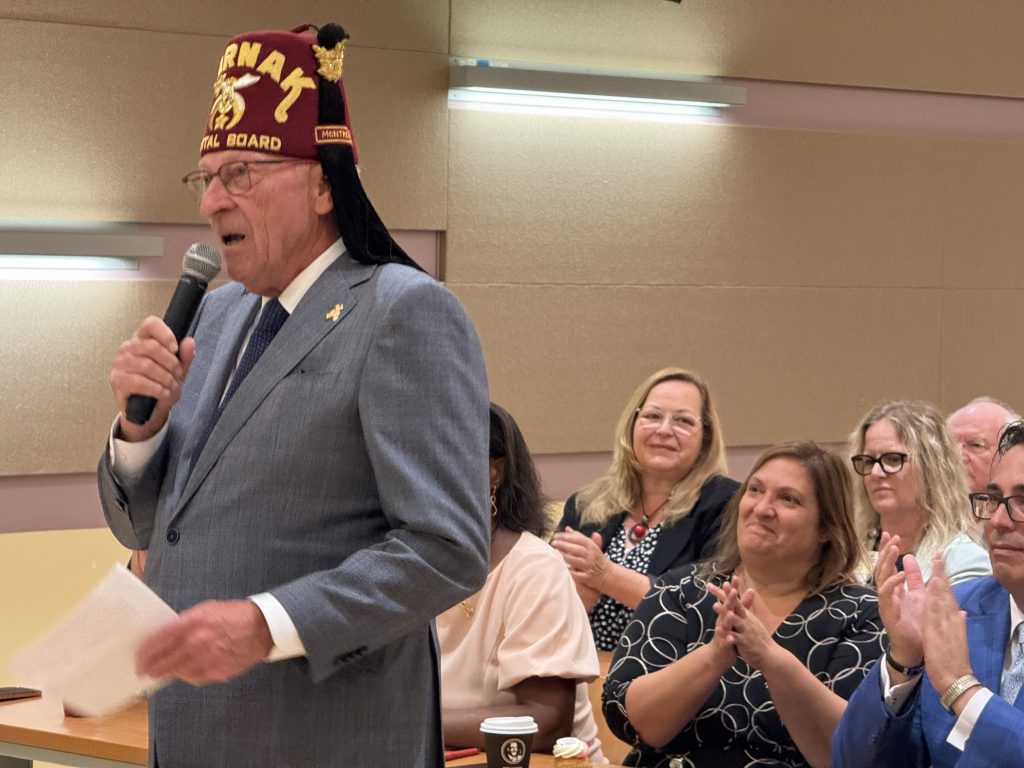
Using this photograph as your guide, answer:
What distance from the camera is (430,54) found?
5133 millimetres

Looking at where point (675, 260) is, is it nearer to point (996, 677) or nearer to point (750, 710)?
point (750, 710)

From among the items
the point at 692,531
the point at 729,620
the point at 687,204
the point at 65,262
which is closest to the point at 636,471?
the point at 692,531

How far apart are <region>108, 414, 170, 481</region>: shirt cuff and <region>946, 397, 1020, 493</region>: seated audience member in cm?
370

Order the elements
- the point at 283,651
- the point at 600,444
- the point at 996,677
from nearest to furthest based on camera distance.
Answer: the point at 283,651 → the point at 996,677 → the point at 600,444

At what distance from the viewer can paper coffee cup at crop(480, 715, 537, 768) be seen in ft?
7.55

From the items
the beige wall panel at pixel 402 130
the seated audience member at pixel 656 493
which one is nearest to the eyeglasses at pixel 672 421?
the seated audience member at pixel 656 493

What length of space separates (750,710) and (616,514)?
5.55ft

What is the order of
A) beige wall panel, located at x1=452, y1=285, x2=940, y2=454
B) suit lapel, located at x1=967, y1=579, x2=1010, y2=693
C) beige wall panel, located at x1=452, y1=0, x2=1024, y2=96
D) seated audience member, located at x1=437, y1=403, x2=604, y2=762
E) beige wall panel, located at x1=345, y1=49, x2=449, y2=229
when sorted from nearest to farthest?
suit lapel, located at x1=967, y1=579, x2=1010, y2=693
seated audience member, located at x1=437, y1=403, x2=604, y2=762
beige wall panel, located at x1=345, y1=49, x2=449, y2=229
beige wall panel, located at x1=452, y1=0, x2=1024, y2=96
beige wall panel, located at x1=452, y1=285, x2=940, y2=454

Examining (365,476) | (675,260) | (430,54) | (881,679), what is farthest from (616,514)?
(365,476)

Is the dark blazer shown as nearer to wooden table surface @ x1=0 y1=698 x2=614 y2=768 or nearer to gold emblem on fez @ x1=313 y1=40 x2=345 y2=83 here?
wooden table surface @ x1=0 y1=698 x2=614 y2=768

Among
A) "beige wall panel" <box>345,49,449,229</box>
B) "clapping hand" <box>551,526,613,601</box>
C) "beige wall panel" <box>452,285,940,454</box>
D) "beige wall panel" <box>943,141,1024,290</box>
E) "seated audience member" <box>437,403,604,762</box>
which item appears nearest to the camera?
"seated audience member" <box>437,403,604,762</box>

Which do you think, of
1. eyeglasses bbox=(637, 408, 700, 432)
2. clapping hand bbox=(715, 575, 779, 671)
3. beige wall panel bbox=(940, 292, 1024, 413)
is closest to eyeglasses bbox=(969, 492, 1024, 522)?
clapping hand bbox=(715, 575, 779, 671)

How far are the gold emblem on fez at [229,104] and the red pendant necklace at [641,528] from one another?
3.00 m

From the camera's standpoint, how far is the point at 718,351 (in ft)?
19.0
